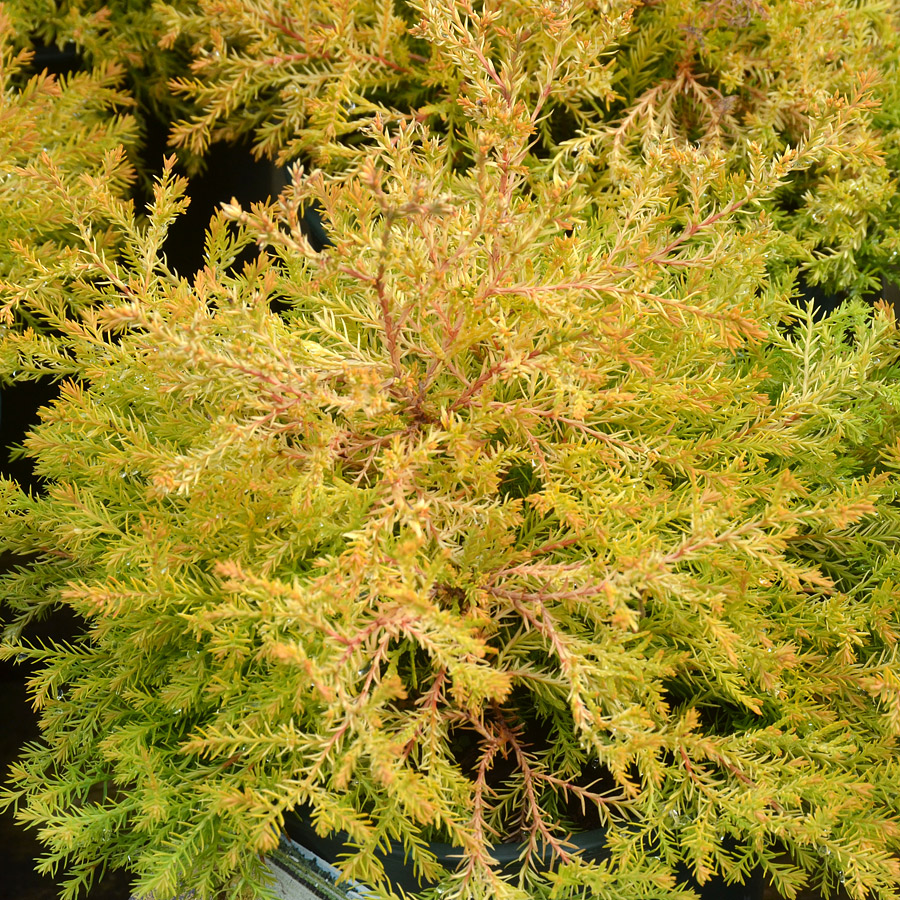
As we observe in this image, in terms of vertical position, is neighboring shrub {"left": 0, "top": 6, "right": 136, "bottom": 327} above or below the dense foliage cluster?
above

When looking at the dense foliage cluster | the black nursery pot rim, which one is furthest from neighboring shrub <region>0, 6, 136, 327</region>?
the black nursery pot rim

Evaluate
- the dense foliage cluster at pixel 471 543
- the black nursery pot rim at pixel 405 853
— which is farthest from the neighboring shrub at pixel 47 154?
the black nursery pot rim at pixel 405 853

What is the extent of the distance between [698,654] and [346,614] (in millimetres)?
366

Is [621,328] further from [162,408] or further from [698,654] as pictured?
[162,408]

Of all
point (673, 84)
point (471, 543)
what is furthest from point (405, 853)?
point (673, 84)

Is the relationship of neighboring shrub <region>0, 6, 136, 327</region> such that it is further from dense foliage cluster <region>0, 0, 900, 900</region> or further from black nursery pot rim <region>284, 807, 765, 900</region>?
black nursery pot rim <region>284, 807, 765, 900</region>

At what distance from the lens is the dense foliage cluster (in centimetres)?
77

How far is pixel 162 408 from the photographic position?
0.94m

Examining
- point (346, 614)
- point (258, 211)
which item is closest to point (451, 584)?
point (346, 614)

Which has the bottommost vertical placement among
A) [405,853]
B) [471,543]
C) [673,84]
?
[405,853]

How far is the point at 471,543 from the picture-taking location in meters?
0.86

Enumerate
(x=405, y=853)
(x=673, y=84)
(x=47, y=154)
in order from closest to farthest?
(x=405, y=853) → (x=47, y=154) → (x=673, y=84)

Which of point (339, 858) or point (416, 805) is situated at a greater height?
point (416, 805)

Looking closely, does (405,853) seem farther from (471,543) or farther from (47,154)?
(47,154)
